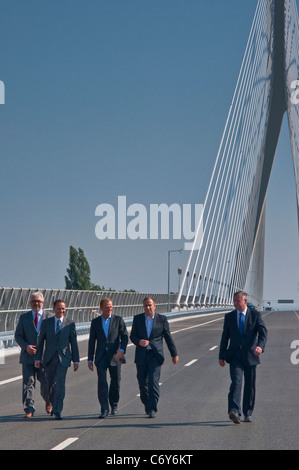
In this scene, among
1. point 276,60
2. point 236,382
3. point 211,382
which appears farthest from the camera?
point 276,60

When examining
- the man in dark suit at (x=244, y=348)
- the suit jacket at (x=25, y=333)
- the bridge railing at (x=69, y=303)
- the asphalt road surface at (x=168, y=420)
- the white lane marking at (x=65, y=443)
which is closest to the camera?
the white lane marking at (x=65, y=443)

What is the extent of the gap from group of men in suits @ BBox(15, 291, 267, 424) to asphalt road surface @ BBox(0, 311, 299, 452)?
31 cm

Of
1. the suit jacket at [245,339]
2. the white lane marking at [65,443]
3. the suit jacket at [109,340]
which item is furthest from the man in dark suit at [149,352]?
Result: the white lane marking at [65,443]

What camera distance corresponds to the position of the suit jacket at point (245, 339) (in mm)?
10289

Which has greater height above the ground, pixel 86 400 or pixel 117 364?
pixel 117 364

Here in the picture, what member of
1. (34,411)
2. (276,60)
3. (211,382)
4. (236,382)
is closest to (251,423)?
(236,382)

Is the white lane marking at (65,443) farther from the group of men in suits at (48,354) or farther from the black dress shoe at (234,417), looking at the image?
the black dress shoe at (234,417)

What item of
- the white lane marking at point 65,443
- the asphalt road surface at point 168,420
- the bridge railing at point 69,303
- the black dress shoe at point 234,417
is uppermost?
the bridge railing at point 69,303

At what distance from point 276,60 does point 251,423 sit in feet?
195

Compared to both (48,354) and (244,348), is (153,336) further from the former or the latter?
(48,354)

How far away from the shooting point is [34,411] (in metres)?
10.9

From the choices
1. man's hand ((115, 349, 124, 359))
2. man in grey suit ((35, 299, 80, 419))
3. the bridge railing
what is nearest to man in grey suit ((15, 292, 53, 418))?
man in grey suit ((35, 299, 80, 419))

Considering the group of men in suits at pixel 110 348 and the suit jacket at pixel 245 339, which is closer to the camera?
the suit jacket at pixel 245 339
